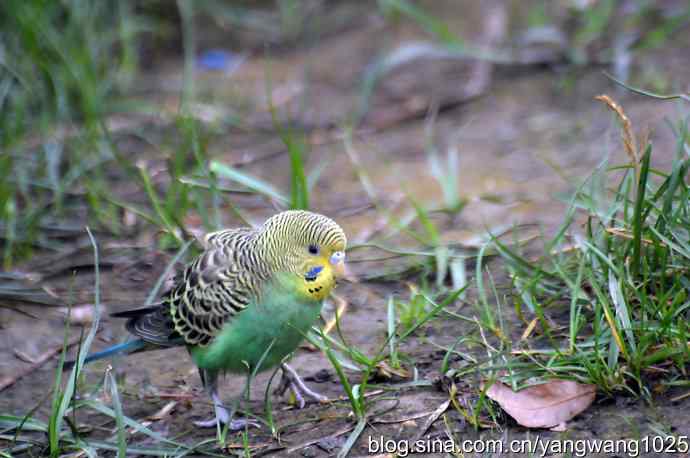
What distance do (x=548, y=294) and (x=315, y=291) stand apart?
1.11 m

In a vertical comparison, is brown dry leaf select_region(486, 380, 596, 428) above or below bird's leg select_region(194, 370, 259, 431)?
above

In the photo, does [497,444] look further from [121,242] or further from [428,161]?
[428,161]

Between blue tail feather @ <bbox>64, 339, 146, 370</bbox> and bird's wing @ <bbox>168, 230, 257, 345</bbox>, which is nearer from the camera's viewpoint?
bird's wing @ <bbox>168, 230, 257, 345</bbox>

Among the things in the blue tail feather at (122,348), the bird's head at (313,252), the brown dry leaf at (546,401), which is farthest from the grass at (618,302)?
the blue tail feather at (122,348)

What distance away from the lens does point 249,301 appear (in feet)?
11.0

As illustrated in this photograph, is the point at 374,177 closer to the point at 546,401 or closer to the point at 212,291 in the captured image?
the point at 212,291

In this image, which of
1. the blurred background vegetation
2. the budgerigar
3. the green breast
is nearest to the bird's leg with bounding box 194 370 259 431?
the budgerigar

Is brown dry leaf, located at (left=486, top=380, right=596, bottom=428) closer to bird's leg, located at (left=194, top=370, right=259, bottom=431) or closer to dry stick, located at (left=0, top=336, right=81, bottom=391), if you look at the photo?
bird's leg, located at (left=194, top=370, right=259, bottom=431)

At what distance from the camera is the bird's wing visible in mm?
3395

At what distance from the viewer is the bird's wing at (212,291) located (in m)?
3.39

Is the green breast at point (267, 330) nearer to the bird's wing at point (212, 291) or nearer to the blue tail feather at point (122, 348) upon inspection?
the bird's wing at point (212, 291)

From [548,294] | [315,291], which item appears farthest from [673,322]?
[315,291]

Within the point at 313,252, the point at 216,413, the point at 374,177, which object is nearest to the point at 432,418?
the point at 313,252

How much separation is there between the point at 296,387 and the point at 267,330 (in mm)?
425
